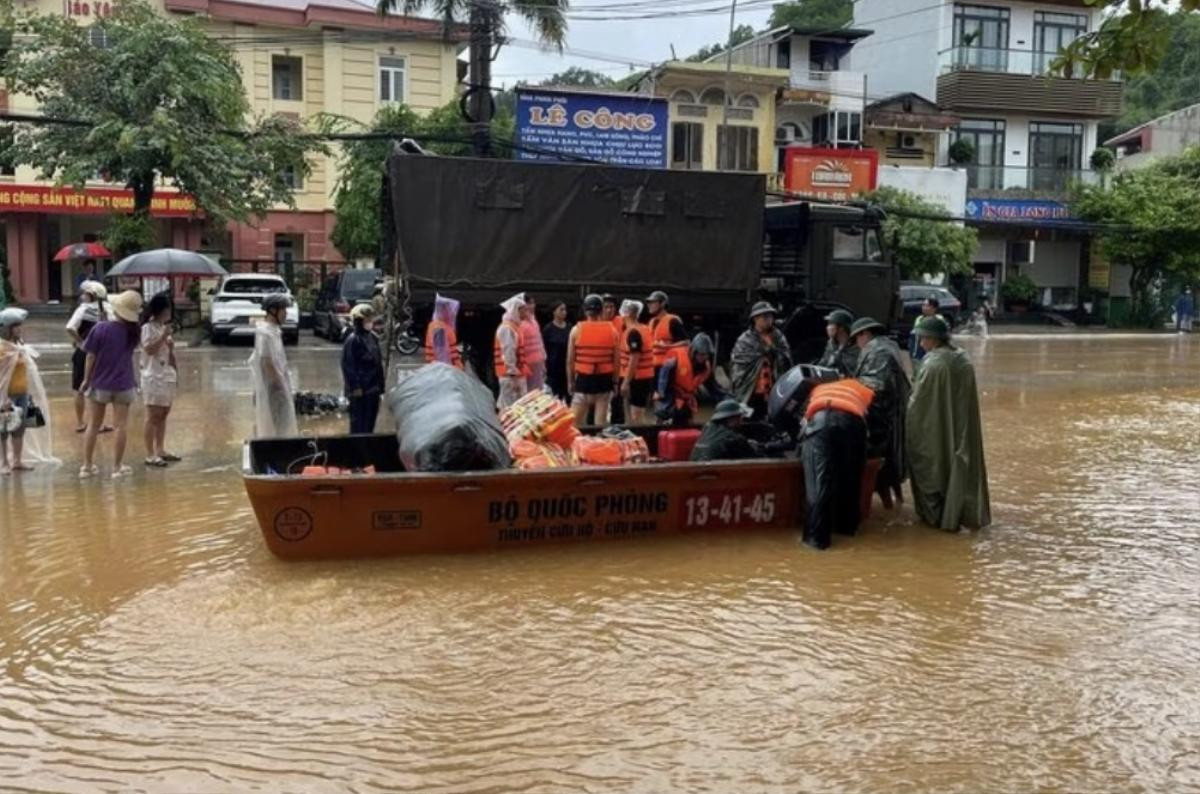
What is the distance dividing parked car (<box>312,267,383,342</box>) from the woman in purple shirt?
44.1ft

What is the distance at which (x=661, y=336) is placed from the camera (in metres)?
11.5

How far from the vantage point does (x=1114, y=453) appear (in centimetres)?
1217

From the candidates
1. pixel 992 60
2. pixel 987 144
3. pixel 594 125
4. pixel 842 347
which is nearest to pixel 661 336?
pixel 842 347

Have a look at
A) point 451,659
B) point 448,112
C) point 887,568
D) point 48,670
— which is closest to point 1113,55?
point 887,568

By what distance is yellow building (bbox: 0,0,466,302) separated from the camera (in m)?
33.8

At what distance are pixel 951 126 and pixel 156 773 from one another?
3905cm

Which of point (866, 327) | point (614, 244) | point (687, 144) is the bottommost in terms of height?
point (866, 327)

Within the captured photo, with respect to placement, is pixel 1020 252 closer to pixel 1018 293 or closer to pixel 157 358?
pixel 1018 293

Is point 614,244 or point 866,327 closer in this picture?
point 866,327

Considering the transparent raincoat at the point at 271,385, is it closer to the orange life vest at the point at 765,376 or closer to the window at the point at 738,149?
the orange life vest at the point at 765,376

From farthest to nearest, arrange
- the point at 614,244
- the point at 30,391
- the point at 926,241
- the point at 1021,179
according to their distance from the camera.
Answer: the point at 1021,179, the point at 926,241, the point at 614,244, the point at 30,391

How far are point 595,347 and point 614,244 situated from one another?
3.63m

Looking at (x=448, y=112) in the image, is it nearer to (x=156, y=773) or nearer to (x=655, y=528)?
(x=655, y=528)

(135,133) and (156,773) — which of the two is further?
(135,133)
